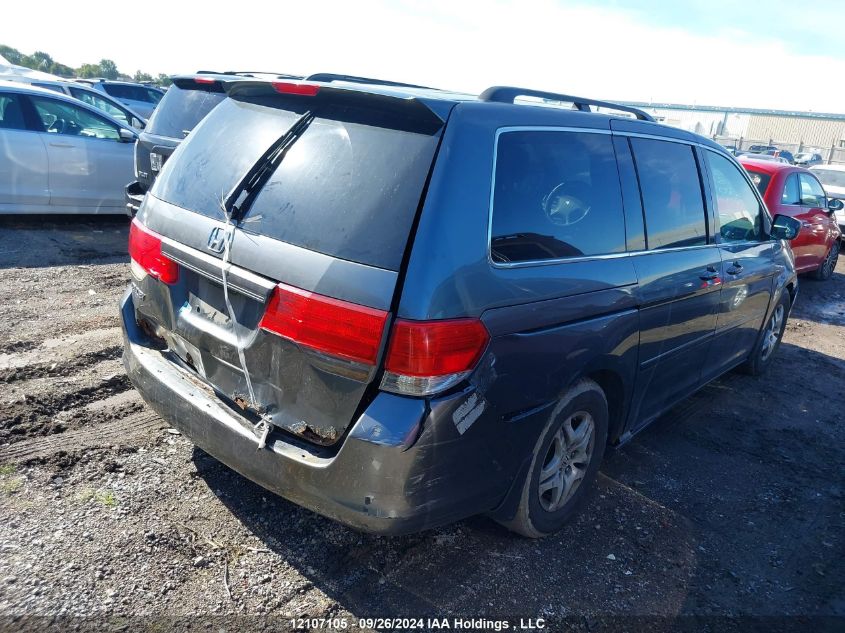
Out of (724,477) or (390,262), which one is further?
(724,477)

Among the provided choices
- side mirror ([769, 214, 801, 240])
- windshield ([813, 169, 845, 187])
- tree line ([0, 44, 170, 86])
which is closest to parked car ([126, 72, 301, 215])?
side mirror ([769, 214, 801, 240])

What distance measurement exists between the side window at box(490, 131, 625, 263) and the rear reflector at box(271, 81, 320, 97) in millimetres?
786

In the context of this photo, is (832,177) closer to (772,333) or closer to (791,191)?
(791,191)

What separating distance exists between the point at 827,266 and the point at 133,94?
730 inches

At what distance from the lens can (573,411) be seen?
3123 mm

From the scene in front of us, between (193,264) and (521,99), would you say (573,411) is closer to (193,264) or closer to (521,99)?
(521,99)

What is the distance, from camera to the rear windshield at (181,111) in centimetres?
707

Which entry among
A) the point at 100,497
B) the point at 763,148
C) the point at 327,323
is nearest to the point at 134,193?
the point at 100,497

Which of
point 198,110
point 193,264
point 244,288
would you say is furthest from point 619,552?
point 198,110

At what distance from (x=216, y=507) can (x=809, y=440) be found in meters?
4.04

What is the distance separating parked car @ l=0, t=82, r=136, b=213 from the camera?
26.2 ft

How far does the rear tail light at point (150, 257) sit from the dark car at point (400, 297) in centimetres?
1

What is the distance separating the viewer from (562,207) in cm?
300

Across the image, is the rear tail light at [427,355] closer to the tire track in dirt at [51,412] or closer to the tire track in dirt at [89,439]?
the tire track in dirt at [89,439]
